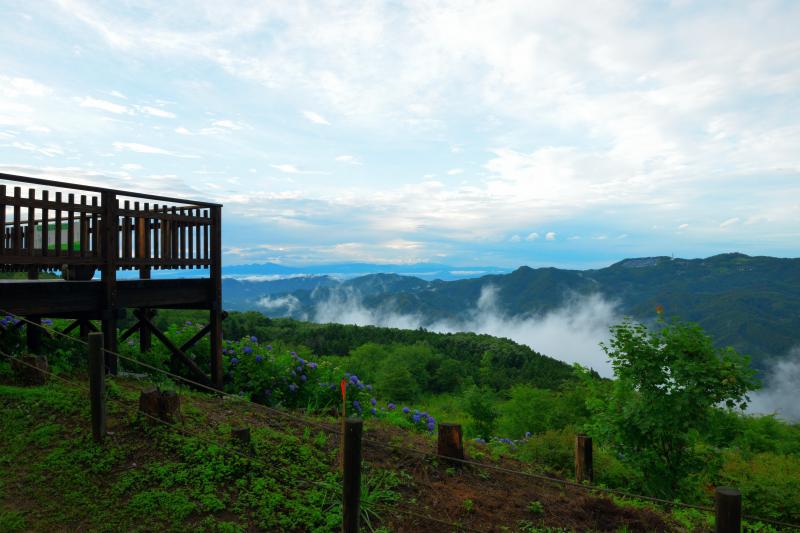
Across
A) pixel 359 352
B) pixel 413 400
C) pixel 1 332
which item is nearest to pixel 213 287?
pixel 1 332

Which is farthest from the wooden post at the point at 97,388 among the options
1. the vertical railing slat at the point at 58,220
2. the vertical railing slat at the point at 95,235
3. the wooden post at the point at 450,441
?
the wooden post at the point at 450,441

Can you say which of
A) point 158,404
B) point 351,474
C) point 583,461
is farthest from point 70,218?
point 583,461

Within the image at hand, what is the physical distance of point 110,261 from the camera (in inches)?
347

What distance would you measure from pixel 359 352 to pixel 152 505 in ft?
190

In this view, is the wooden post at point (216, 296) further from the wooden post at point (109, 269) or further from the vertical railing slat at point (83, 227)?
the vertical railing slat at point (83, 227)

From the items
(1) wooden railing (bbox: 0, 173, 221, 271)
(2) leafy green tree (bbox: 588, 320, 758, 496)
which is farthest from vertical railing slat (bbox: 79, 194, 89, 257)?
(2) leafy green tree (bbox: 588, 320, 758, 496)

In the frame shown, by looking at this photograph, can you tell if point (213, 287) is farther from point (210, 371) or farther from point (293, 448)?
point (293, 448)

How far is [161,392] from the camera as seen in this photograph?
21.5 feet

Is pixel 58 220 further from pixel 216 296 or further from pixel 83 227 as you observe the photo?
pixel 216 296

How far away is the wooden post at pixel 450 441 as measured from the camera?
25.0ft

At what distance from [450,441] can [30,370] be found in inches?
251

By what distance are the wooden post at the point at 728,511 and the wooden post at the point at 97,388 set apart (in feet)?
20.6

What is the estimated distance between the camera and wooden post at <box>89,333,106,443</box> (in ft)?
19.6

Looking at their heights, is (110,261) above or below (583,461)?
above
